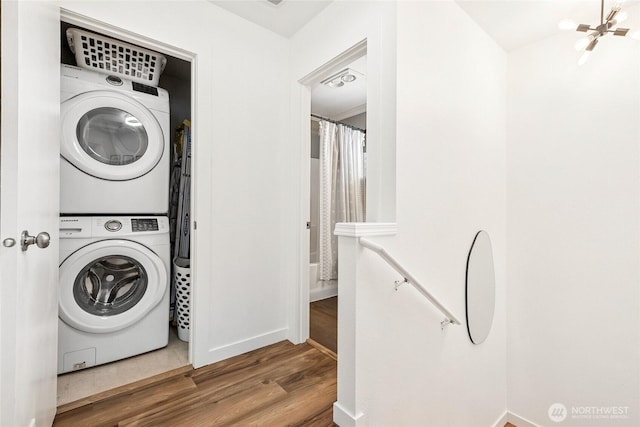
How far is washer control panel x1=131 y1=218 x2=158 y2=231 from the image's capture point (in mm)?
1976

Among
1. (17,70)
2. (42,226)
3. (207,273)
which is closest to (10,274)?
(42,226)

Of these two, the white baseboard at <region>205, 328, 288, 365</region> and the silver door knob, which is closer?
the silver door knob

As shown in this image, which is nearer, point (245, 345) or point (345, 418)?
point (345, 418)

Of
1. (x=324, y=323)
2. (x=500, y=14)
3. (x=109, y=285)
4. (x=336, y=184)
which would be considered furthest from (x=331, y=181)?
(x=109, y=285)

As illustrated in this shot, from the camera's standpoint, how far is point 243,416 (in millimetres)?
1425

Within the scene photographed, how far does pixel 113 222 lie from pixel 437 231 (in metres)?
2.08

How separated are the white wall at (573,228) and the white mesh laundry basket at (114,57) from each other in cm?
272

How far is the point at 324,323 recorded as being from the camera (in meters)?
2.73

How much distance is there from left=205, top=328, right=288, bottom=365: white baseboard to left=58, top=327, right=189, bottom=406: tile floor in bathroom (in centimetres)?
19

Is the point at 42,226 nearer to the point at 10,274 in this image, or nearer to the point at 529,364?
the point at 10,274

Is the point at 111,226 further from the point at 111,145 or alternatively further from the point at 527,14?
the point at 527,14

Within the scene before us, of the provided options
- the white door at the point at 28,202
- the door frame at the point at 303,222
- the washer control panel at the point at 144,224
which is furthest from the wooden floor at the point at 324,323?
the white door at the point at 28,202

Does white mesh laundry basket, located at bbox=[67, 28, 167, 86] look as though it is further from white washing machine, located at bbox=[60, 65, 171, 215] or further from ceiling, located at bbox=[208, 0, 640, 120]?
ceiling, located at bbox=[208, 0, 640, 120]

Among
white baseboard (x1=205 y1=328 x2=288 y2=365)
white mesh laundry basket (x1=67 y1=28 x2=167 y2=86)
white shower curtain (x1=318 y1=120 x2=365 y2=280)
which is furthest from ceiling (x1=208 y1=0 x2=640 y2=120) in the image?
white baseboard (x1=205 y1=328 x2=288 y2=365)
